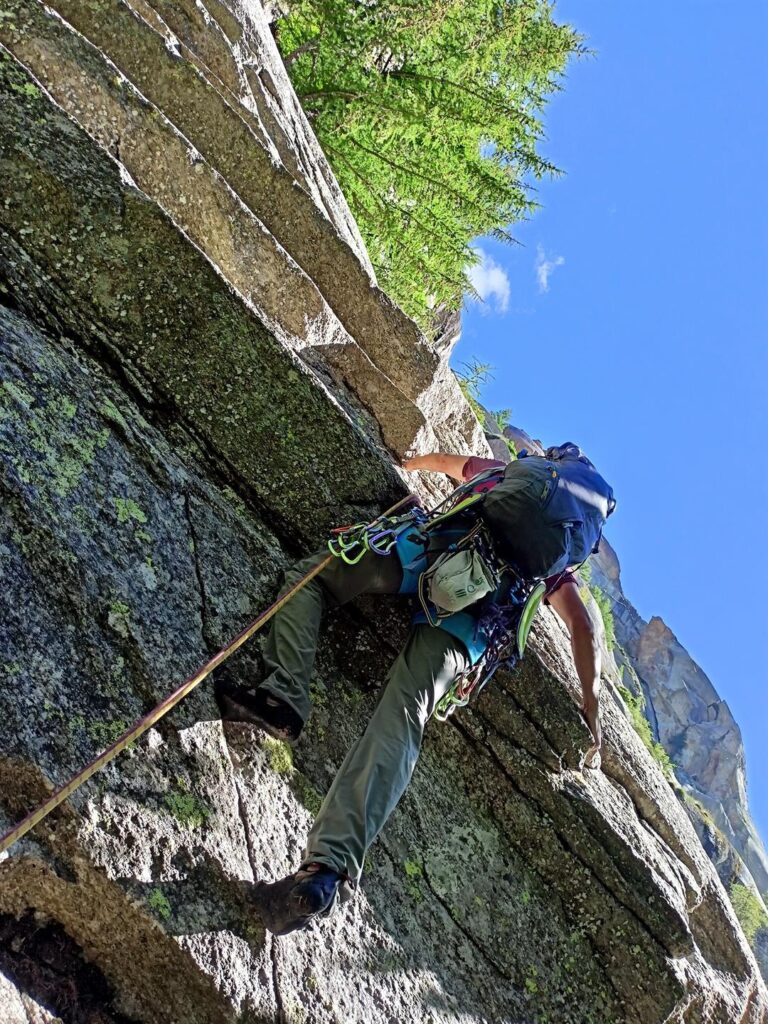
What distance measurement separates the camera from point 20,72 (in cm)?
461

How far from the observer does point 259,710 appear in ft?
12.1

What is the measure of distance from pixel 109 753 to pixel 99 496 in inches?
62.2

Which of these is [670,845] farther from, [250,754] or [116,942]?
[116,942]

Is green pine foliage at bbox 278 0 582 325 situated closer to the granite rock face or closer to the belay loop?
the granite rock face

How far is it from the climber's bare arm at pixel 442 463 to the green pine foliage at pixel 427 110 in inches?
301

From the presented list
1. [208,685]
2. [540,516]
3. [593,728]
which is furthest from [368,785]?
[593,728]

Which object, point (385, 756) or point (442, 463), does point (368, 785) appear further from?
point (442, 463)

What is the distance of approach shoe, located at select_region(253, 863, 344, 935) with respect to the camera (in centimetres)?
296

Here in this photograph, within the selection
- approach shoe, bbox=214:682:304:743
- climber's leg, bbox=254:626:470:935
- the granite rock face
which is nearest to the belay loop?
climber's leg, bbox=254:626:470:935

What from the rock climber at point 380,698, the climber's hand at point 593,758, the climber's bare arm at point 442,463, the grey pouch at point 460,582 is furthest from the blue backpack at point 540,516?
the climber's hand at point 593,758

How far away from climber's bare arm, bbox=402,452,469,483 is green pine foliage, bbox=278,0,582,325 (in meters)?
7.65

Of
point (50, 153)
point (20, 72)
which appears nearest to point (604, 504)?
point (50, 153)

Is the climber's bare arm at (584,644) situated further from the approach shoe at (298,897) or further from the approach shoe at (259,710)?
the approach shoe at (298,897)

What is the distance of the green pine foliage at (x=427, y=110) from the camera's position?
36.5 feet
